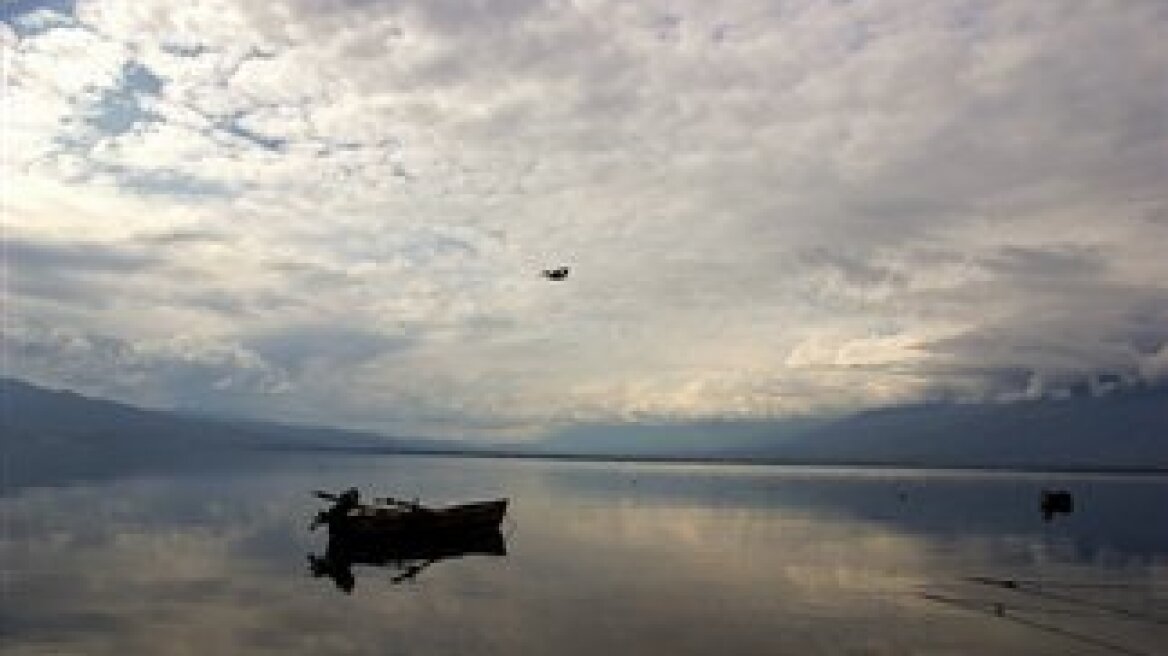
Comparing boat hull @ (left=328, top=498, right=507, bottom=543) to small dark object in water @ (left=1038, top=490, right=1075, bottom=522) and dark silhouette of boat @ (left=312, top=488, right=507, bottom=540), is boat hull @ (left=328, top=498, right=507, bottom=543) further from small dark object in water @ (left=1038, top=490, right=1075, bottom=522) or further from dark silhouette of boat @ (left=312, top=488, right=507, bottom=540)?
small dark object in water @ (left=1038, top=490, right=1075, bottom=522)

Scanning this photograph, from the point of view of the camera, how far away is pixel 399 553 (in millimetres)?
73500

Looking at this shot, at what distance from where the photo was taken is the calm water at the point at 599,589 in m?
40.1

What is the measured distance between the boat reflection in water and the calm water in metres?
2.05

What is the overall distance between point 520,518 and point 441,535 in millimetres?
24382

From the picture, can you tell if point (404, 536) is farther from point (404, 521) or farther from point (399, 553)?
point (399, 553)

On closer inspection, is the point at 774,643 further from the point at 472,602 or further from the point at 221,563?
the point at 221,563

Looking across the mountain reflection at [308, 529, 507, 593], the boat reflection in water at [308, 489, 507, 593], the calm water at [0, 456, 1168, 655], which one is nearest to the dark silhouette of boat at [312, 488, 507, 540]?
the boat reflection in water at [308, 489, 507, 593]

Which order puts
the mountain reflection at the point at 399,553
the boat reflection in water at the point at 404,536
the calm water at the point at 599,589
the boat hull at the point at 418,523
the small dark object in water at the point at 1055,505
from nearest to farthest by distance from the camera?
the calm water at the point at 599,589 < the mountain reflection at the point at 399,553 < the boat reflection in water at the point at 404,536 < the boat hull at the point at 418,523 < the small dark object in water at the point at 1055,505

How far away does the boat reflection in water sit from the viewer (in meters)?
68.4

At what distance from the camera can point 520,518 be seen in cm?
10262

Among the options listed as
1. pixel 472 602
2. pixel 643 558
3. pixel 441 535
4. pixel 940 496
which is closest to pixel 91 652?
pixel 472 602

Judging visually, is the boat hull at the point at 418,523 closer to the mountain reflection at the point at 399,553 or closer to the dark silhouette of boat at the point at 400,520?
the dark silhouette of boat at the point at 400,520

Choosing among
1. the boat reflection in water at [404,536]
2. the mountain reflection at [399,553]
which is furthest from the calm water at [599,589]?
the boat reflection in water at [404,536]

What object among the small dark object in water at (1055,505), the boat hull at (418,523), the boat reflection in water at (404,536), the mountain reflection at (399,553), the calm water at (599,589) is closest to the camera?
the calm water at (599,589)
